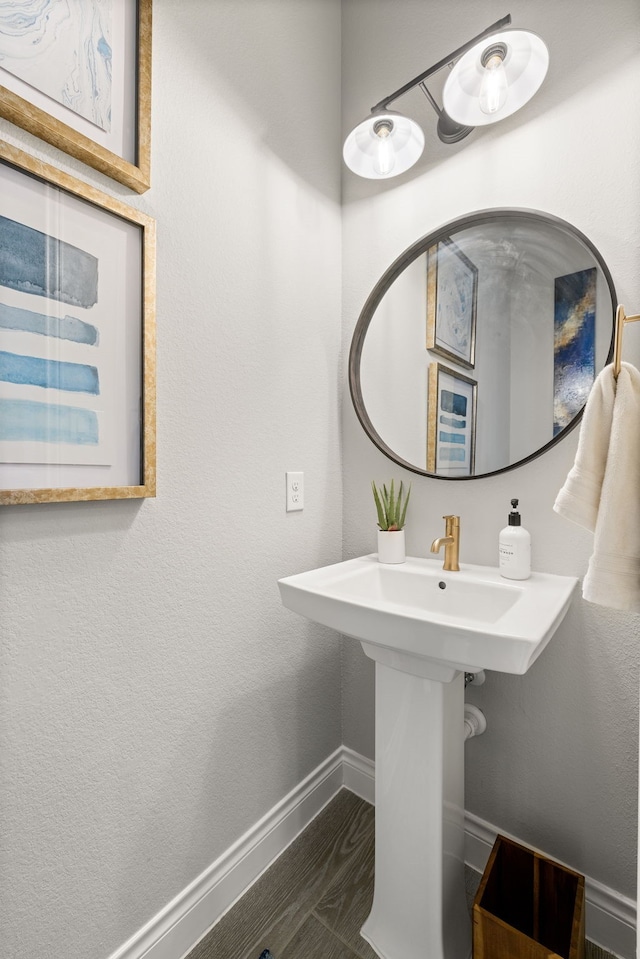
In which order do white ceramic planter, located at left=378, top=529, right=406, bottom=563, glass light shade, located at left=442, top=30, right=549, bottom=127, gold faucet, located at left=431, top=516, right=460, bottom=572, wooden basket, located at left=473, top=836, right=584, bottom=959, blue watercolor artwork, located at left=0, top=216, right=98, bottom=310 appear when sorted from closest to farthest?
blue watercolor artwork, located at left=0, top=216, right=98, bottom=310
wooden basket, located at left=473, top=836, right=584, bottom=959
glass light shade, located at left=442, top=30, right=549, bottom=127
gold faucet, located at left=431, top=516, right=460, bottom=572
white ceramic planter, located at left=378, top=529, right=406, bottom=563

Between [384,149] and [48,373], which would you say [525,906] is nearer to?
[48,373]

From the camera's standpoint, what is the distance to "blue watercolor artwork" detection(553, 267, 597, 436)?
3.37ft

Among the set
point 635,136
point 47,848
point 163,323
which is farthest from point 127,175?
point 47,848

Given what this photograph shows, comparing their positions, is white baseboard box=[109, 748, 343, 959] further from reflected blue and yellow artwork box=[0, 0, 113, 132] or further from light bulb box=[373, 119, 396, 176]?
light bulb box=[373, 119, 396, 176]

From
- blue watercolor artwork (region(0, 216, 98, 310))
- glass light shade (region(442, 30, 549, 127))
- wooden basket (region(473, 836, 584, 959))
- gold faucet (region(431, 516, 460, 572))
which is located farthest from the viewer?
gold faucet (region(431, 516, 460, 572))

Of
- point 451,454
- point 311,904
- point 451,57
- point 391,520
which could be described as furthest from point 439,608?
point 451,57

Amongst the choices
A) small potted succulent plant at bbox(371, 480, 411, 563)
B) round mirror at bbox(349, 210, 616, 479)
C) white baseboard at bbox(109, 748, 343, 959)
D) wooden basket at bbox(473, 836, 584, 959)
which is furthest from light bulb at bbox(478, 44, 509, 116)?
white baseboard at bbox(109, 748, 343, 959)

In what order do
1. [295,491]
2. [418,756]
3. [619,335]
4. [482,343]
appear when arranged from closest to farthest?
[619,335]
[418,756]
[482,343]
[295,491]

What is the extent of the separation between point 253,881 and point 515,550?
1.07 m

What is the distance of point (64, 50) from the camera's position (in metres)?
0.75

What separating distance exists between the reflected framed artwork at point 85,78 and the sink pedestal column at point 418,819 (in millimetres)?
1116

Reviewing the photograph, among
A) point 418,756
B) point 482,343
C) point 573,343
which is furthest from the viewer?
point 482,343

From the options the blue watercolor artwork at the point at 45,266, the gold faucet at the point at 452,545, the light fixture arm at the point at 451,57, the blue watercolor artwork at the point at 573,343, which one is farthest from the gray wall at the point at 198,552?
the blue watercolor artwork at the point at 573,343

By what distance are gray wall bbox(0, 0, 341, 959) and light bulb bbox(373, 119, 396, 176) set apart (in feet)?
0.70
